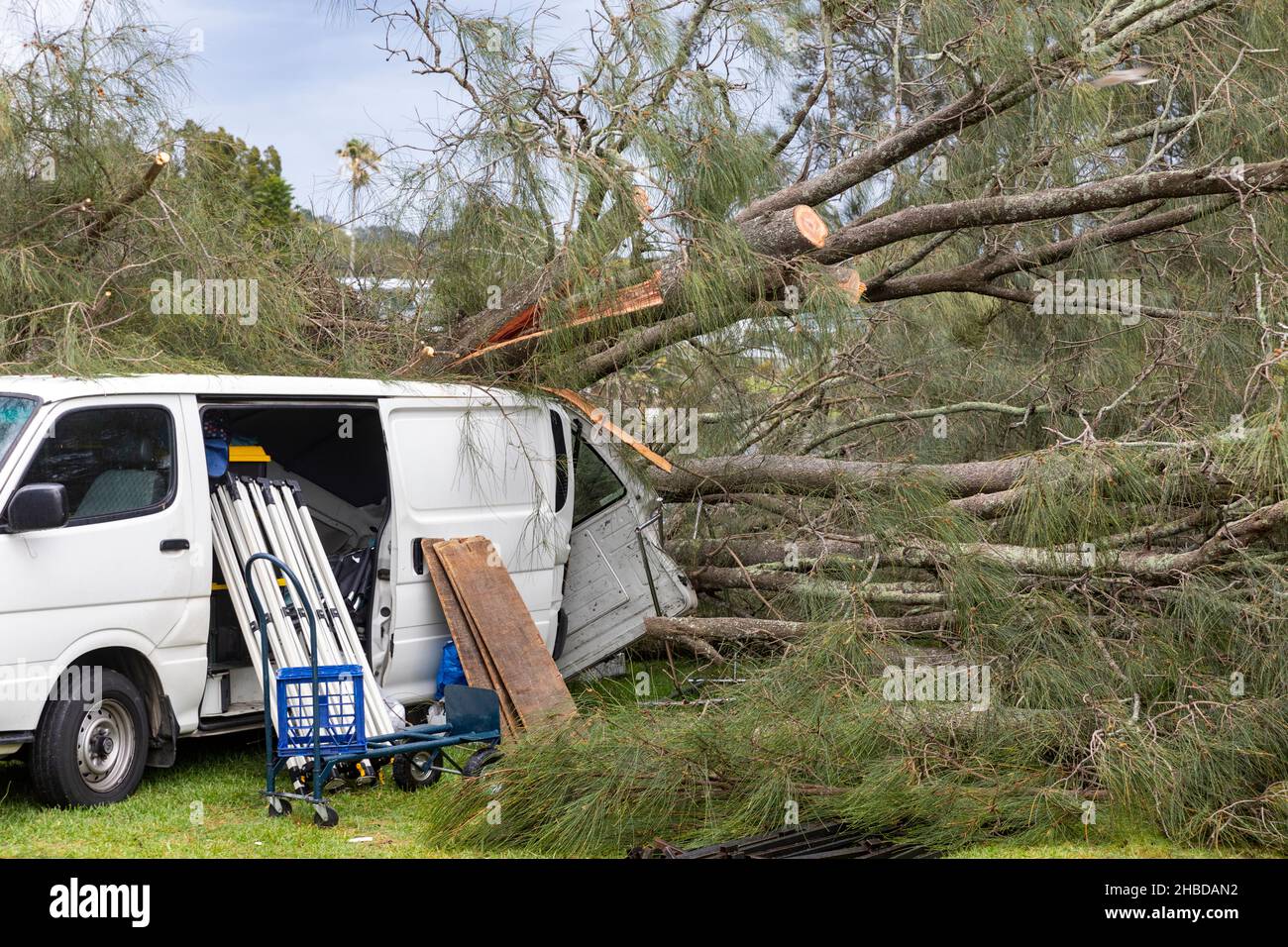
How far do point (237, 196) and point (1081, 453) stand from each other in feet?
16.8

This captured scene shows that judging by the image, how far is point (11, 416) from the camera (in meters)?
5.48

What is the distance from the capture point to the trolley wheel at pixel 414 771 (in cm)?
598

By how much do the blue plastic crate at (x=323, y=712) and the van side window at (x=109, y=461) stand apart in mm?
1006

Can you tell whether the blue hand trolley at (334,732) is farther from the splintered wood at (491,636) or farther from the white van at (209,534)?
the splintered wood at (491,636)

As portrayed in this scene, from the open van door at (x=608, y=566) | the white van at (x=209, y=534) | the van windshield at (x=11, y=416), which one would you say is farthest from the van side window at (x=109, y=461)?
the open van door at (x=608, y=566)

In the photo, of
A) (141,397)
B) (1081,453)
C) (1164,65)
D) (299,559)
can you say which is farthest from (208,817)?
(1164,65)

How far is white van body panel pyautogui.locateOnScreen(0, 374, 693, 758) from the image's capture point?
207 inches

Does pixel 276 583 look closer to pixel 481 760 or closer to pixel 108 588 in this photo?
pixel 108 588

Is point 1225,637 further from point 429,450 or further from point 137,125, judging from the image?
point 137,125

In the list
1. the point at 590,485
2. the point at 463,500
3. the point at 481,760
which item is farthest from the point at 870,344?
the point at 481,760

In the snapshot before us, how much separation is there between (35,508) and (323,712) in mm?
1465

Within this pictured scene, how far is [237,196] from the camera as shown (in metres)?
7.85

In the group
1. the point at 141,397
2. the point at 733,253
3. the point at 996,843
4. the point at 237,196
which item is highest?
the point at 237,196

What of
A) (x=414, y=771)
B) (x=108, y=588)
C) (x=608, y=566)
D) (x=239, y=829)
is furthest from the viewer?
(x=608, y=566)
